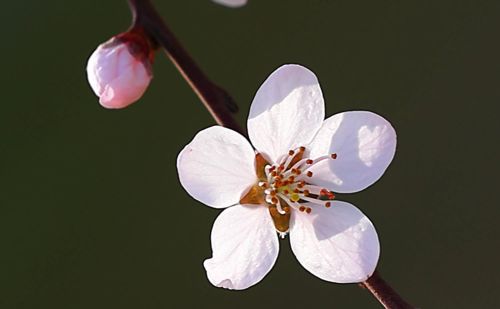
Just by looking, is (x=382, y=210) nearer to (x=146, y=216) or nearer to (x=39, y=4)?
(x=146, y=216)

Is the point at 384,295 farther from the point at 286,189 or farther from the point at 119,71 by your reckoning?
the point at 119,71

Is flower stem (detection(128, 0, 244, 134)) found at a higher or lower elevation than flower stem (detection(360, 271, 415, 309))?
higher

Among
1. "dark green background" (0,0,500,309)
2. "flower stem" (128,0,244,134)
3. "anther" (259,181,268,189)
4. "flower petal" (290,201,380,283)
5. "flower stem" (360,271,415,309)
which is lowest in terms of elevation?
"dark green background" (0,0,500,309)

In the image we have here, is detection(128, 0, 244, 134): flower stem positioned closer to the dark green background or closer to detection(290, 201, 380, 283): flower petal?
detection(290, 201, 380, 283): flower petal

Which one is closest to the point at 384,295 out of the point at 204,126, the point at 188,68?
the point at 188,68

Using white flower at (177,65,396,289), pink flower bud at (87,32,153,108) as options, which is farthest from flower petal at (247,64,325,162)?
pink flower bud at (87,32,153,108)

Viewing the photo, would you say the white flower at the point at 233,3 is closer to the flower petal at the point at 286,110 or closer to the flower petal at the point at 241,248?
the flower petal at the point at 286,110
